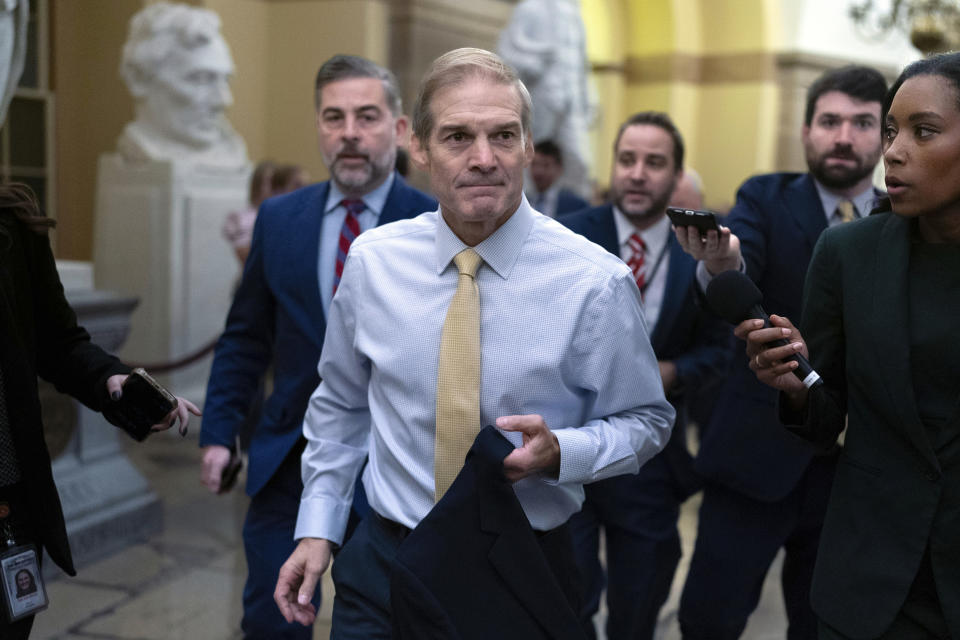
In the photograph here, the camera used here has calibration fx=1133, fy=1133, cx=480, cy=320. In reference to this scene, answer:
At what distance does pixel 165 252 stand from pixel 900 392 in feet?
23.5

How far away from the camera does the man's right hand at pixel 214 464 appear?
10.7ft

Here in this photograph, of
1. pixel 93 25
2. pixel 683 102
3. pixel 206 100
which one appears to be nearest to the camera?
pixel 206 100

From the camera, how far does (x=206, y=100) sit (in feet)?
28.2

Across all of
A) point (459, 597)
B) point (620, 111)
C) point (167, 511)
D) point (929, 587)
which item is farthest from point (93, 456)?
point (620, 111)

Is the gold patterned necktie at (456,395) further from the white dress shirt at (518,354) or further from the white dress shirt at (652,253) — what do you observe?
the white dress shirt at (652,253)

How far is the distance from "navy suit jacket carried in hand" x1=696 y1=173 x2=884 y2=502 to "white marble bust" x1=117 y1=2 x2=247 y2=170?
599cm

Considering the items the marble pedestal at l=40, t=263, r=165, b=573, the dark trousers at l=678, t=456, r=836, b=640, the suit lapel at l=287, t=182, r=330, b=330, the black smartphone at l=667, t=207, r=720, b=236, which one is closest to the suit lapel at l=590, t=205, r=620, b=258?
the dark trousers at l=678, t=456, r=836, b=640

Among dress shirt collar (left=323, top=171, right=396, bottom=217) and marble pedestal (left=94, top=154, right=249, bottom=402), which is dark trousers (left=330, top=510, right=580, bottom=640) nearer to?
dress shirt collar (left=323, top=171, right=396, bottom=217)

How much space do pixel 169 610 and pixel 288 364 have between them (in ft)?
6.70

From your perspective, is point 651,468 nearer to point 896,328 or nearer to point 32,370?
point 896,328

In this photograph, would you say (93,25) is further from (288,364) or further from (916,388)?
(916,388)

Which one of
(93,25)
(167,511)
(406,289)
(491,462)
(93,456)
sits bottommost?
(167,511)

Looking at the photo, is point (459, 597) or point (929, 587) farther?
point (929, 587)

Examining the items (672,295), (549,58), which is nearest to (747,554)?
(672,295)
